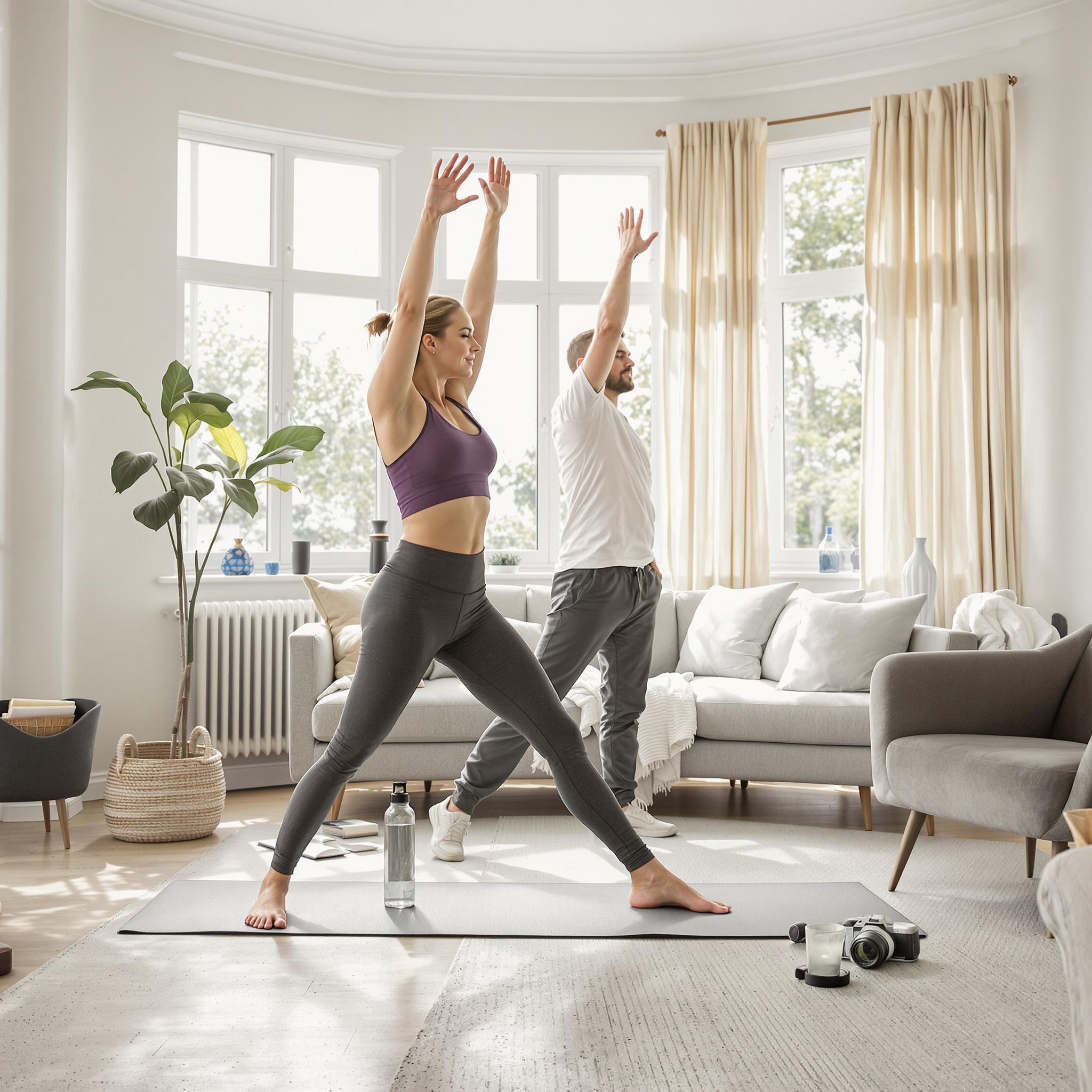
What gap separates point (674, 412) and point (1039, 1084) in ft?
12.2

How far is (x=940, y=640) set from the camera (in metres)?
3.71

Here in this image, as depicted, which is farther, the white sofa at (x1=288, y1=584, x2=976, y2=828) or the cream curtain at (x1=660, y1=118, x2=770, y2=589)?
the cream curtain at (x1=660, y1=118, x2=770, y2=589)

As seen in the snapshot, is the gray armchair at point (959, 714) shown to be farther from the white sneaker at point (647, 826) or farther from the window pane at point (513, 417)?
the window pane at point (513, 417)

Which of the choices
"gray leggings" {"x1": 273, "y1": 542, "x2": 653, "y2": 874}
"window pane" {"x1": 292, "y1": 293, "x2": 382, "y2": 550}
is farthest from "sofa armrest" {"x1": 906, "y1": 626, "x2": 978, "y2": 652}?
"window pane" {"x1": 292, "y1": 293, "x2": 382, "y2": 550}

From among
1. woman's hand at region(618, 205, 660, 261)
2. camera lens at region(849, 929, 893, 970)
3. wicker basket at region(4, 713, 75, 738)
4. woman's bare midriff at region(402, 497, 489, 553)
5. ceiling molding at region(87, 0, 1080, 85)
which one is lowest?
camera lens at region(849, 929, 893, 970)

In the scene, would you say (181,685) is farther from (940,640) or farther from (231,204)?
(940,640)

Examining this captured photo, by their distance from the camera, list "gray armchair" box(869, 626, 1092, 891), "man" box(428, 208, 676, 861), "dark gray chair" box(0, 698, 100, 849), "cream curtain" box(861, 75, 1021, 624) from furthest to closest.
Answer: "cream curtain" box(861, 75, 1021, 624) → "dark gray chair" box(0, 698, 100, 849) → "man" box(428, 208, 676, 861) → "gray armchair" box(869, 626, 1092, 891)

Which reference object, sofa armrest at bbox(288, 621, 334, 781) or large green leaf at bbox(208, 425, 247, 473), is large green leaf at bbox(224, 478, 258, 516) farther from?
sofa armrest at bbox(288, 621, 334, 781)

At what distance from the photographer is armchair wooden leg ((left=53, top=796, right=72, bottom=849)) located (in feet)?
11.5

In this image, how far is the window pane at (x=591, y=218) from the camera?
5477mm

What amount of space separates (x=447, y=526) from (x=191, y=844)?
71.5 inches

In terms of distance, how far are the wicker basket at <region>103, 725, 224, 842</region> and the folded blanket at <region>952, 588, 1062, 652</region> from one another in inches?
107

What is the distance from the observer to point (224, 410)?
3.87m

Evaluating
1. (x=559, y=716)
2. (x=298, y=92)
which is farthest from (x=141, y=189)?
(x=559, y=716)
